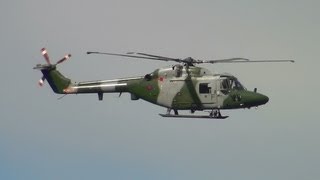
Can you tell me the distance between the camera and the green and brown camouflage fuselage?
78.1 metres

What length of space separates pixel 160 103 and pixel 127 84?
5284 millimetres

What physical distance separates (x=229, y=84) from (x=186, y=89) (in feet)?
16.7

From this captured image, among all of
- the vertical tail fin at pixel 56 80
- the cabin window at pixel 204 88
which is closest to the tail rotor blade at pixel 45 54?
the vertical tail fin at pixel 56 80

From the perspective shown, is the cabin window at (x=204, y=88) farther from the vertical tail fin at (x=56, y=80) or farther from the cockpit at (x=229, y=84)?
the vertical tail fin at (x=56, y=80)

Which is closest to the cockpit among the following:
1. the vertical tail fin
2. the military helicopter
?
the military helicopter

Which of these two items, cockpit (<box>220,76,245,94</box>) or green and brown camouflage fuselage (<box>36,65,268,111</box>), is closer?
green and brown camouflage fuselage (<box>36,65,268,111</box>)

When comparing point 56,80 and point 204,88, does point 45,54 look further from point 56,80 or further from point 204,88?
point 204,88

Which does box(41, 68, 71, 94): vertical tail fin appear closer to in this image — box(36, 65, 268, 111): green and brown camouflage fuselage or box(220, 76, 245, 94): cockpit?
box(36, 65, 268, 111): green and brown camouflage fuselage

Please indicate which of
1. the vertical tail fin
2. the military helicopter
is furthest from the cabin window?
the vertical tail fin

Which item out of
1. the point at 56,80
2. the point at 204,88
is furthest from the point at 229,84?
the point at 56,80

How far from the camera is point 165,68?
82688 mm

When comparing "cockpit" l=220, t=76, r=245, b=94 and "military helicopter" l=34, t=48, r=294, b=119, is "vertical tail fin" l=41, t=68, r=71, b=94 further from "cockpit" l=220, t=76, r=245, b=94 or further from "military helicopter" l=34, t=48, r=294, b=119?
"cockpit" l=220, t=76, r=245, b=94

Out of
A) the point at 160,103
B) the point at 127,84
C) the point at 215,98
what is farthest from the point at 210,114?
the point at 127,84

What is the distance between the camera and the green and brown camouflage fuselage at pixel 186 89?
78062mm
